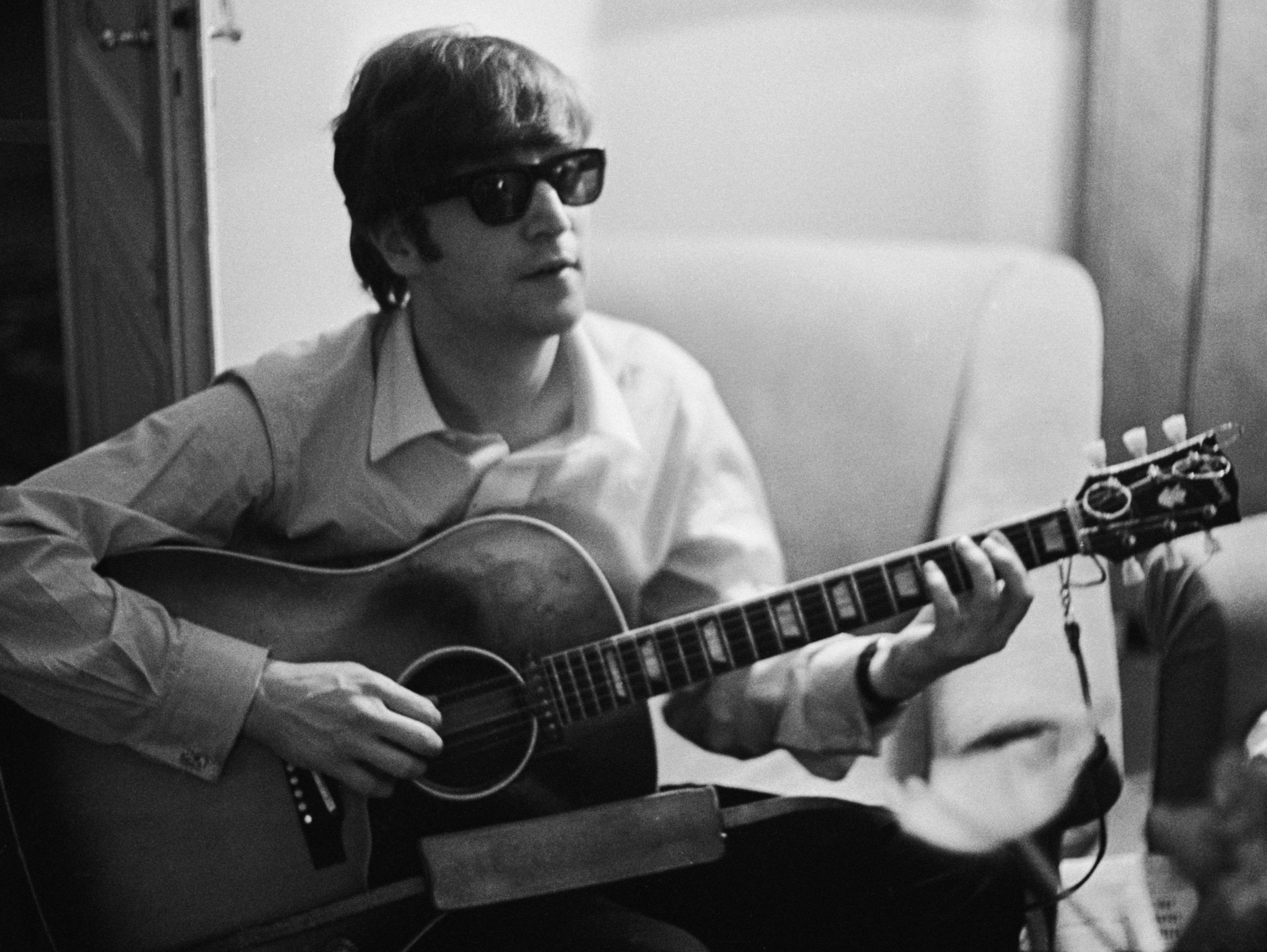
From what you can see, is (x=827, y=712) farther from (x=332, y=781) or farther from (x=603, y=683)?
(x=332, y=781)

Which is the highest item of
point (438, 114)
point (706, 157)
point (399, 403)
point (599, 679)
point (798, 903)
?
point (438, 114)

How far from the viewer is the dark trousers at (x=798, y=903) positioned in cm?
146

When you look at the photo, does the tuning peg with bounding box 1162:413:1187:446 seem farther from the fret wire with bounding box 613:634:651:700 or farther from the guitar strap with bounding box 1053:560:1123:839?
the fret wire with bounding box 613:634:651:700

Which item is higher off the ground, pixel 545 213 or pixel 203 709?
pixel 545 213

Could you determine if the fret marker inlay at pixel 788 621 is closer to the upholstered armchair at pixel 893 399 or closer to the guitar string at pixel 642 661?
the guitar string at pixel 642 661

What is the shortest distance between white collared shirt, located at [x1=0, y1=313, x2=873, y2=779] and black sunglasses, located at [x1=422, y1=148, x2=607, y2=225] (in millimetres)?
174

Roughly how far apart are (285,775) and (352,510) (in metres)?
0.27

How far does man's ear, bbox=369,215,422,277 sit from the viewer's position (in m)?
1.65

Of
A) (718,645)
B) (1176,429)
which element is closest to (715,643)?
(718,645)

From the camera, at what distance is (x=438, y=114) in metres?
1.58

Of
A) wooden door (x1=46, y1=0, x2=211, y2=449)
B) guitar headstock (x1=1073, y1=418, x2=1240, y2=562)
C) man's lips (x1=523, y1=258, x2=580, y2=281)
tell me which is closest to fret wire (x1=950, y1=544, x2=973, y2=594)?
guitar headstock (x1=1073, y1=418, x2=1240, y2=562)

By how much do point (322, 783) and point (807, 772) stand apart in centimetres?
56

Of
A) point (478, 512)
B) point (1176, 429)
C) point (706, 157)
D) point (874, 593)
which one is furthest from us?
point (706, 157)

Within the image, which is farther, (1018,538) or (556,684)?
(556,684)
